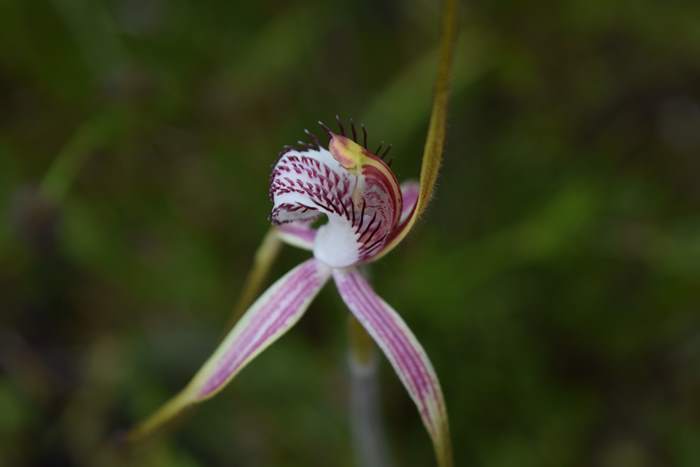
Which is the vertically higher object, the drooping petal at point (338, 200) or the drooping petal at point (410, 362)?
the drooping petal at point (338, 200)

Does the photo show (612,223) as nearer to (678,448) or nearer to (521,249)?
(521,249)

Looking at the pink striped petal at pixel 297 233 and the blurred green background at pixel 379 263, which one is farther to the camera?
the blurred green background at pixel 379 263

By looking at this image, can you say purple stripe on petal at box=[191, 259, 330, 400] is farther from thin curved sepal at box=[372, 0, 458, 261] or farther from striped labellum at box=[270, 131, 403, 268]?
thin curved sepal at box=[372, 0, 458, 261]

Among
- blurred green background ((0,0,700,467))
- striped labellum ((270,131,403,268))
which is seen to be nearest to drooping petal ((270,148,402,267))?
striped labellum ((270,131,403,268))

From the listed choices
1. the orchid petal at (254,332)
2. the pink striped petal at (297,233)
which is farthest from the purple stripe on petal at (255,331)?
the pink striped petal at (297,233)

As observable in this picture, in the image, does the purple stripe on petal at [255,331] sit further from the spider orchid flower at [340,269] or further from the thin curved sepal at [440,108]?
the thin curved sepal at [440,108]

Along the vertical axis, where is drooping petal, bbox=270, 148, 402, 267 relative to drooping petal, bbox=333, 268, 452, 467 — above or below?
above

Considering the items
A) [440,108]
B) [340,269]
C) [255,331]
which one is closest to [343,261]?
[340,269]

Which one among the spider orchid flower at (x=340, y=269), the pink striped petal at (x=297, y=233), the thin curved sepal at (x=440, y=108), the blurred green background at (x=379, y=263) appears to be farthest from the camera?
the blurred green background at (x=379, y=263)
